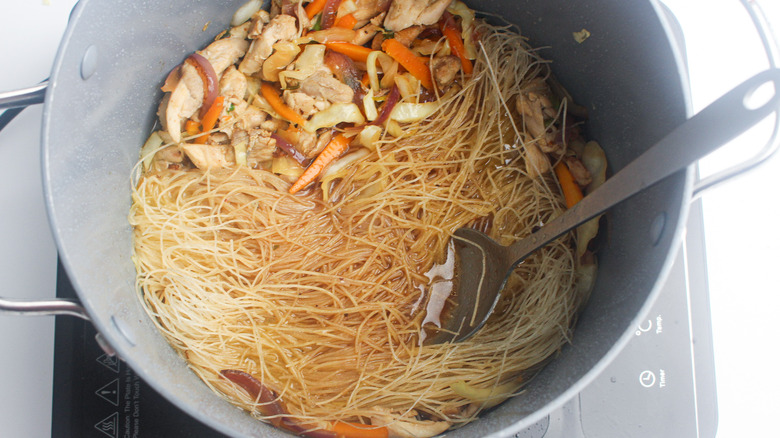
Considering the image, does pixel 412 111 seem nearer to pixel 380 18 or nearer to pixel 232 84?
pixel 380 18

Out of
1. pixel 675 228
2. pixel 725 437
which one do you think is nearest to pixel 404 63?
pixel 675 228

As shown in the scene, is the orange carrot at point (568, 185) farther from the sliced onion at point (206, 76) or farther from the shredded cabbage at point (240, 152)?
the sliced onion at point (206, 76)

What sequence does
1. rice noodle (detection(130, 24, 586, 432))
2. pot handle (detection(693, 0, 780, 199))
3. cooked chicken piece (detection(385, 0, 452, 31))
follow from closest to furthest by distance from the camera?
pot handle (detection(693, 0, 780, 199)) → rice noodle (detection(130, 24, 586, 432)) → cooked chicken piece (detection(385, 0, 452, 31))

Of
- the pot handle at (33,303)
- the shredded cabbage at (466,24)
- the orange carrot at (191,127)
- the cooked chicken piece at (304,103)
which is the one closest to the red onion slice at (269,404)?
the pot handle at (33,303)

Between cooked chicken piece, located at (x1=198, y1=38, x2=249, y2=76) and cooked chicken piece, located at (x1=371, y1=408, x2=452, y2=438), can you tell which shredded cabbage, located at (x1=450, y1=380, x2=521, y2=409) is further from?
cooked chicken piece, located at (x1=198, y1=38, x2=249, y2=76)

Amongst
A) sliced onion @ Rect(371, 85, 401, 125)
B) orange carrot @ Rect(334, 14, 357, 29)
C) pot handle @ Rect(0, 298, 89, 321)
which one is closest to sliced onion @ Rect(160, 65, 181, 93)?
orange carrot @ Rect(334, 14, 357, 29)

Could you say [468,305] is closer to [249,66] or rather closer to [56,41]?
[249,66]

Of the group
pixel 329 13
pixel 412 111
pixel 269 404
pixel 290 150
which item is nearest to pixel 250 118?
pixel 290 150
